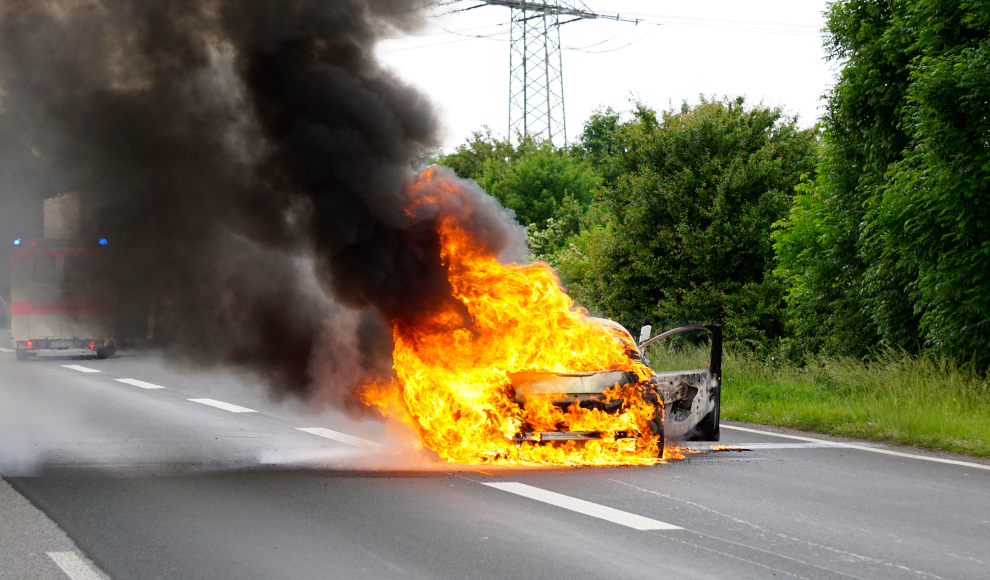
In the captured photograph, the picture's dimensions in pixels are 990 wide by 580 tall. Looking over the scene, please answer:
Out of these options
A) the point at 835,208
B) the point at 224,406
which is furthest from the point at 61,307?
the point at 835,208

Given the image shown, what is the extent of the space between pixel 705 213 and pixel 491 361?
42.0ft

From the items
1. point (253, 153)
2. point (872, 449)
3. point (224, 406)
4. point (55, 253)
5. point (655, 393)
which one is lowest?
point (872, 449)

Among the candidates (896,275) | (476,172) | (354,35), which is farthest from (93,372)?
(476,172)

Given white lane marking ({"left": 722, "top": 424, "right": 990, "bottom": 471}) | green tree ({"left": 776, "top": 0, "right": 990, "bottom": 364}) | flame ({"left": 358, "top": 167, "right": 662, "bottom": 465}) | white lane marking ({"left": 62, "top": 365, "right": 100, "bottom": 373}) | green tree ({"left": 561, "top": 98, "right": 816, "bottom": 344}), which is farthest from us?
white lane marking ({"left": 62, "top": 365, "right": 100, "bottom": 373})

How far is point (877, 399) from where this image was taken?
12781 mm

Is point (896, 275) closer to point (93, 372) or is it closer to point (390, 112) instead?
point (390, 112)

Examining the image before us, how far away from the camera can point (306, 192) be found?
33.7 ft

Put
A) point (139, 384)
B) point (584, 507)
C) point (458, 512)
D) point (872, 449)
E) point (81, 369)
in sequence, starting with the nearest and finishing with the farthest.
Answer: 1. point (458, 512)
2. point (584, 507)
3. point (872, 449)
4. point (139, 384)
5. point (81, 369)

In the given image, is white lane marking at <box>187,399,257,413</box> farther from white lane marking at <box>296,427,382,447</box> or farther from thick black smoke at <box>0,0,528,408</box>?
white lane marking at <box>296,427,382,447</box>

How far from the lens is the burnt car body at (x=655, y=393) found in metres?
8.47

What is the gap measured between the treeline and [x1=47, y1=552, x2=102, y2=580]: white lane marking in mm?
9995

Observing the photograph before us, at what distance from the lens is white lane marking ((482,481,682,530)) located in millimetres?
6297

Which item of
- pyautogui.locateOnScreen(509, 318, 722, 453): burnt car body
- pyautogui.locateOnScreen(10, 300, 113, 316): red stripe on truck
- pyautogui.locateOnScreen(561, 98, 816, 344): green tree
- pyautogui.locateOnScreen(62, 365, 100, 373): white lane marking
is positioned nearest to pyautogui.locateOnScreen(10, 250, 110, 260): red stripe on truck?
pyautogui.locateOnScreen(10, 300, 113, 316): red stripe on truck

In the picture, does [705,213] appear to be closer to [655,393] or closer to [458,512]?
[655,393]
